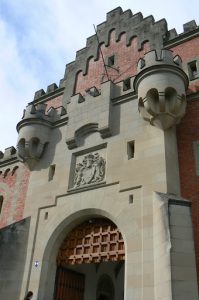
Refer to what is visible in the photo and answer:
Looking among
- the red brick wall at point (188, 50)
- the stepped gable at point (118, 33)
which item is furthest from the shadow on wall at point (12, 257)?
the red brick wall at point (188, 50)

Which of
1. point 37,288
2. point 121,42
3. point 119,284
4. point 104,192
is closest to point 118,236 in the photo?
point 104,192

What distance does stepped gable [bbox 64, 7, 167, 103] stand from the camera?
53.5ft

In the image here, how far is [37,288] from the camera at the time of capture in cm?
1228

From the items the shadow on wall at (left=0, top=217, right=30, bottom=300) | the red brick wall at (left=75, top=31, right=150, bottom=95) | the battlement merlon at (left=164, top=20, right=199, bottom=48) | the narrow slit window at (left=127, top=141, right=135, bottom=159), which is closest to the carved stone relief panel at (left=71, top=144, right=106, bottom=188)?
the narrow slit window at (left=127, top=141, right=135, bottom=159)

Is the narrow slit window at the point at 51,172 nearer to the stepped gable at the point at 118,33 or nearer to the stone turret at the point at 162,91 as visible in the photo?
the stepped gable at the point at 118,33

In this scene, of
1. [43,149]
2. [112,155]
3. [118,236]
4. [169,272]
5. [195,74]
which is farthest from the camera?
[43,149]

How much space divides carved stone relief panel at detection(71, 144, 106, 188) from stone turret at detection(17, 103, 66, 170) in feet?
7.30

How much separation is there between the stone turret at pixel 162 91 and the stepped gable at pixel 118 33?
3479 mm

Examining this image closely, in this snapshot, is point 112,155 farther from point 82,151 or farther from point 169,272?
point 169,272

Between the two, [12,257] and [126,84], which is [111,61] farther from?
[12,257]

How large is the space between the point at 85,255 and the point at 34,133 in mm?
6084

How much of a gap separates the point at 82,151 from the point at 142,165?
315 cm

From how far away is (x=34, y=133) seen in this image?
15.7 metres

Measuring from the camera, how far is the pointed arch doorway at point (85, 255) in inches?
473
